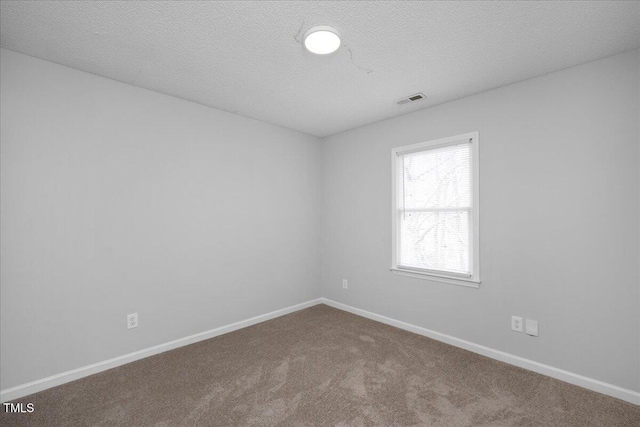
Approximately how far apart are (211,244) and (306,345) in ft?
4.84

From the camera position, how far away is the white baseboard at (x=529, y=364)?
6.97ft

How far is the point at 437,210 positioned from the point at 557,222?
1032 mm

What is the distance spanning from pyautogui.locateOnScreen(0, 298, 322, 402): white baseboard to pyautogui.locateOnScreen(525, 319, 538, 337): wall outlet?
272 centimetres

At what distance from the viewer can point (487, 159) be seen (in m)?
2.80

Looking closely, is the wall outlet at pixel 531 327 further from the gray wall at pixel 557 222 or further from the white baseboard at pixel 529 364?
the white baseboard at pixel 529 364

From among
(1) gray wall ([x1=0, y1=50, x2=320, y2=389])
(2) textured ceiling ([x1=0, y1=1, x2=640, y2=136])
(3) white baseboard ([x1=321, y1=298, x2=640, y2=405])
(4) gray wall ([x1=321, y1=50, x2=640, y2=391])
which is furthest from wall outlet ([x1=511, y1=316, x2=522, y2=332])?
(1) gray wall ([x1=0, y1=50, x2=320, y2=389])

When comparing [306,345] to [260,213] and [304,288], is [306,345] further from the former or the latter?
[260,213]

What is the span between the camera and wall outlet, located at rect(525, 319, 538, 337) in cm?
251

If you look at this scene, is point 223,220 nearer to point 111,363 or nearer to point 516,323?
point 111,363

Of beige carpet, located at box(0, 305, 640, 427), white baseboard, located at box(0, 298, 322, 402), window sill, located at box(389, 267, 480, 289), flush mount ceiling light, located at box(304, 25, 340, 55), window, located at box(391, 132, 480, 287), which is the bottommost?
beige carpet, located at box(0, 305, 640, 427)

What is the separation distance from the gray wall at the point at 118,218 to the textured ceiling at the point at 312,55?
0.35 m

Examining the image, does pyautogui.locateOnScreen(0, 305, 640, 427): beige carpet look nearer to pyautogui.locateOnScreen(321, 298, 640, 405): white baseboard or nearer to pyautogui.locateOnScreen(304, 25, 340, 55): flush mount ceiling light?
pyautogui.locateOnScreen(321, 298, 640, 405): white baseboard

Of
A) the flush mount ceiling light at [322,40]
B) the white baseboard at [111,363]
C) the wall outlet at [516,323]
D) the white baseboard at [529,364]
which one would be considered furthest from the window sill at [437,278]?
the flush mount ceiling light at [322,40]

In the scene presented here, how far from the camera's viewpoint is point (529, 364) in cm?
252
